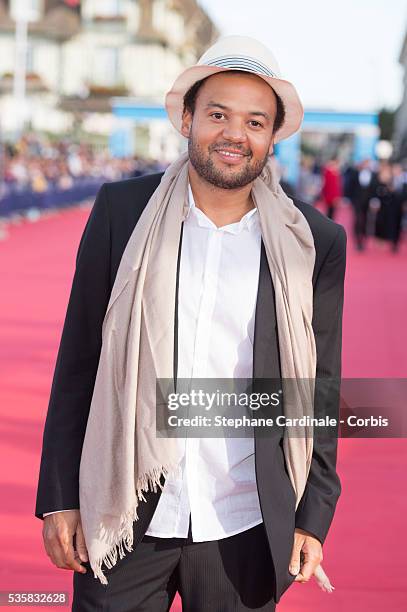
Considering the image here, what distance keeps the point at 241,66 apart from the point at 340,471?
12.5ft

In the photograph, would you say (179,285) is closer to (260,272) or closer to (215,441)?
(260,272)

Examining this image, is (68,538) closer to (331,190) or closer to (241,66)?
(241,66)

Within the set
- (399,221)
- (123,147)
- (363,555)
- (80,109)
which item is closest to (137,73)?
(80,109)

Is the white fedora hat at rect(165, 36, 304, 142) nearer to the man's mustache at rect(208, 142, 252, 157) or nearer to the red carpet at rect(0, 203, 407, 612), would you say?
the man's mustache at rect(208, 142, 252, 157)

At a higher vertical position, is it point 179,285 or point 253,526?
point 179,285

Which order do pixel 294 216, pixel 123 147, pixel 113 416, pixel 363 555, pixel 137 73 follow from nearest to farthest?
pixel 113 416 → pixel 294 216 → pixel 363 555 → pixel 123 147 → pixel 137 73

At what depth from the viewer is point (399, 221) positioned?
65.9 feet

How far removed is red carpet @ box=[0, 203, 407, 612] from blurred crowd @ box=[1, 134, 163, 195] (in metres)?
10.9

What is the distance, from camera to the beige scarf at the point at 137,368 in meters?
2.29

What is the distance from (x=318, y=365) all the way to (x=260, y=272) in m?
0.28

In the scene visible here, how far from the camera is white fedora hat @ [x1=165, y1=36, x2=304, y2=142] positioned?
2383mm

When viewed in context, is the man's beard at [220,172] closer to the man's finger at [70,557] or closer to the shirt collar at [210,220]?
the shirt collar at [210,220]

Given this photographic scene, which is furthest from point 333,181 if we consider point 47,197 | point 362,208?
point 47,197

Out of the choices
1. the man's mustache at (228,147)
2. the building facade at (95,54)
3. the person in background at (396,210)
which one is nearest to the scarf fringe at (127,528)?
the man's mustache at (228,147)
